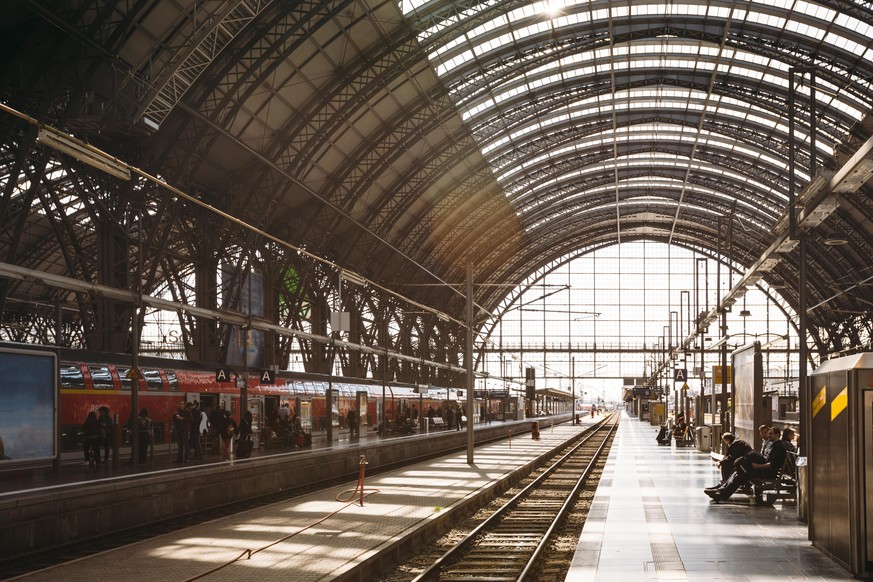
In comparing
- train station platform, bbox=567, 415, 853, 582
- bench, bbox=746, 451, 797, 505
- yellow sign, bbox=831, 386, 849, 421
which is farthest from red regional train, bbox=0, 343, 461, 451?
yellow sign, bbox=831, 386, 849, 421

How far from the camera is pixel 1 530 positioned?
50.9 ft

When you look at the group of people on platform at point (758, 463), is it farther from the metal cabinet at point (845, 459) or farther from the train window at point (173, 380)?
the train window at point (173, 380)

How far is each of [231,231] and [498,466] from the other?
1735 cm

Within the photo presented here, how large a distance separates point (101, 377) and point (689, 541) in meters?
19.7

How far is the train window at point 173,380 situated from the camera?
33169 millimetres

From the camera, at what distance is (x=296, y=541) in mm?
16125

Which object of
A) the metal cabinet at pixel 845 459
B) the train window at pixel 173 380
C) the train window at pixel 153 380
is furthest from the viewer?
the train window at pixel 173 380

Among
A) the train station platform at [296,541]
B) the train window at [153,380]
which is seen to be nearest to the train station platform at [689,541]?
the train station platform at [296,541]

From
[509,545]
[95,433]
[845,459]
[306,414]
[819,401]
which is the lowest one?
[509,545]

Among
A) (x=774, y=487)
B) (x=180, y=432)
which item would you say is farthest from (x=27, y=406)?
(x=774, y=487)

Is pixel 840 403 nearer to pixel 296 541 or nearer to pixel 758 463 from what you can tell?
pixel 758 463

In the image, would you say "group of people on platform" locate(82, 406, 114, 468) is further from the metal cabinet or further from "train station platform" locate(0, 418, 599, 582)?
the metal cabinet

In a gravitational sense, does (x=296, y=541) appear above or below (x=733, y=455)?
below

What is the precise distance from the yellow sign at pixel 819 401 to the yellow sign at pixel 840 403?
0.49 meters
